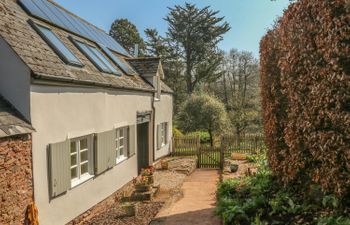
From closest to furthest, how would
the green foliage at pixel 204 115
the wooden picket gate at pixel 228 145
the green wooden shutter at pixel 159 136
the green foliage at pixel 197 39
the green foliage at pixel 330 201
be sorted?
the green foliage at pixel 330 201 → the green wooden shutter at pixel 159 136 → the wooden picket gate at pixel 228 145 → the green foliage at pixel 204 115 → the green foliage at pixel 197 39

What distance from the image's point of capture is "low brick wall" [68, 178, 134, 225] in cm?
982

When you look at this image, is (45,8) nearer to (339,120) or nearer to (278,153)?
(278,153)

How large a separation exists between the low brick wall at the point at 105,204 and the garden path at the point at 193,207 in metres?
2.36

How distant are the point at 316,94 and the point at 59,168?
659 centimetres

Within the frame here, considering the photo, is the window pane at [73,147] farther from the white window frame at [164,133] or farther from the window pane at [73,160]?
the white window frame at [164,133]

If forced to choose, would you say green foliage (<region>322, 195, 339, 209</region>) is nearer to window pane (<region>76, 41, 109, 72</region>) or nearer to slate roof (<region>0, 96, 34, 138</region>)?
slate roof (<region>0, 96, 34, 138</region>)

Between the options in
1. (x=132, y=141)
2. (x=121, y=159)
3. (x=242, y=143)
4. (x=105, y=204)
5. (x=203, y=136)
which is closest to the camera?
(x=105, y=204)

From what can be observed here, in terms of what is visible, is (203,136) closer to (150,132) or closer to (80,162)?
(150,132)

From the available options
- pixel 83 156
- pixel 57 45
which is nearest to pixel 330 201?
pixel 83 156

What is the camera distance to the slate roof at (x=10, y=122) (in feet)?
21.8

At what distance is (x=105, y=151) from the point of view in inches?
447

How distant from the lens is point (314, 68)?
589 centimetres

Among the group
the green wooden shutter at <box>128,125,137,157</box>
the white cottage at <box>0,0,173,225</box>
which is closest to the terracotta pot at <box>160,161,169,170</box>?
the white cottage at <box>0,0,173,225</box>

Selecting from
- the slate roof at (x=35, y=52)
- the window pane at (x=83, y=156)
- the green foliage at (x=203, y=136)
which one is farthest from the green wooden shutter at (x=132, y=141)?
the green foliage at (x=203, y=136)
